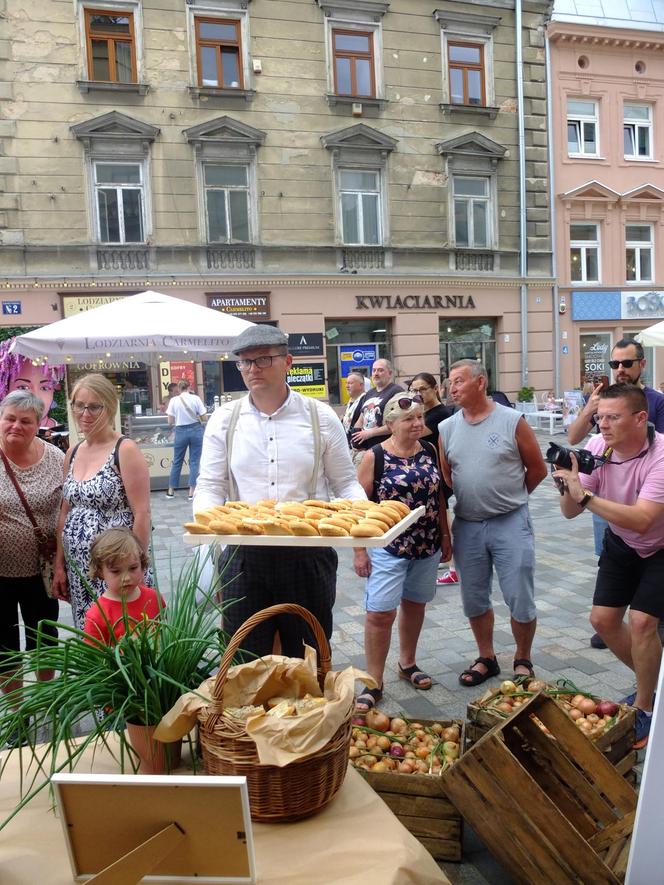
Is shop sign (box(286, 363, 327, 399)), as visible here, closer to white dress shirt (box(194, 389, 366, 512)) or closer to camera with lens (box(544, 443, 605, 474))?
camera with lens (box(544, 443, 605, 474))

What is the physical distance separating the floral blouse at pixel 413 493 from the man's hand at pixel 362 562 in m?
0.18

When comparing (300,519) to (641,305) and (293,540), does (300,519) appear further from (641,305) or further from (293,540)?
(641,305)

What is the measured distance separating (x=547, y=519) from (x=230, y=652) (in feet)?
24.6

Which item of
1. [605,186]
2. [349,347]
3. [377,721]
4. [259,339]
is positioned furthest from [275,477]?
[605,186]

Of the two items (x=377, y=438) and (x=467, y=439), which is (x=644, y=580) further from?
(x=377, y=438)

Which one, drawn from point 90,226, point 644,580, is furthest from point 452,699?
point 90,226

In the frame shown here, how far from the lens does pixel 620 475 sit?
351 centimetres

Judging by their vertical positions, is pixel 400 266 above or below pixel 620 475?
above

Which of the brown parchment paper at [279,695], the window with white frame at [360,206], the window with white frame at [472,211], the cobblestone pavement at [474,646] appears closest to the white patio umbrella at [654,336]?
the cobblestone pavement at [474,646]

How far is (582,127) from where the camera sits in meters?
20.3

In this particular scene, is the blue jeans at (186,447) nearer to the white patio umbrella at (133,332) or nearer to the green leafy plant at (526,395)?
the white patio umbrella at (133,332)

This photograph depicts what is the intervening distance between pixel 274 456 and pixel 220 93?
15952mm

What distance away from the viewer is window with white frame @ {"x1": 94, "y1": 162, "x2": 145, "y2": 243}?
16.0m

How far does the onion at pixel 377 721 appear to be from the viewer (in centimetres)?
294
